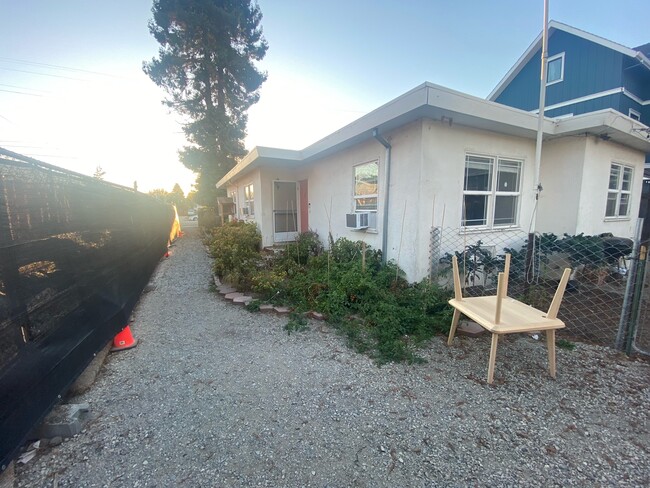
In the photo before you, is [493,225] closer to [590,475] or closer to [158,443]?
[590,475]

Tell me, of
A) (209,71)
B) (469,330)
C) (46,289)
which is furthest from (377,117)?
(209,71)

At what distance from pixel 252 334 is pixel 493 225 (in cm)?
464

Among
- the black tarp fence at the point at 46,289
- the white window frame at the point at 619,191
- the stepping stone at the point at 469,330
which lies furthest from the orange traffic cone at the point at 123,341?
the white window frame at the point at 619,191

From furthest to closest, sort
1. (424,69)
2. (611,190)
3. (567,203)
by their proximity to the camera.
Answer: (424,69) → (611,190) → (567,203)

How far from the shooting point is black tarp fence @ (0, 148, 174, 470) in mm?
1664

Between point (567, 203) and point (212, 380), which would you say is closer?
point (212, 380)

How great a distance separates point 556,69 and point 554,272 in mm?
11420

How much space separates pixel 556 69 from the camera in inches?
452

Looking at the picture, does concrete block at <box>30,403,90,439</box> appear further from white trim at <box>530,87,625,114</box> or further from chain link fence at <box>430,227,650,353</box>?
white trim at <box>530,87,625,114</box>

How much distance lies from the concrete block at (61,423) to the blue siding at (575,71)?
53.7ft

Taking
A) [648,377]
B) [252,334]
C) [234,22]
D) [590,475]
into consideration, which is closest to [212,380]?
[252,334]

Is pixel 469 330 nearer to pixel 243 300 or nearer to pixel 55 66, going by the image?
pixel 243 300

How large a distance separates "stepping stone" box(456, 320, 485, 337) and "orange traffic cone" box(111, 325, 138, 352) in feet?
12.9

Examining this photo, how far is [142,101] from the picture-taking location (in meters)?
11.6
